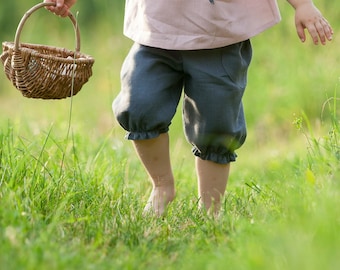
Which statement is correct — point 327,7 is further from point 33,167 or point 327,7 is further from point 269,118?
point 33,167

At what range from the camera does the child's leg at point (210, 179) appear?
3240 millimetres

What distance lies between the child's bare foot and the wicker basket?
546 mm

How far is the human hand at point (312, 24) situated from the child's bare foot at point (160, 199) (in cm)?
84

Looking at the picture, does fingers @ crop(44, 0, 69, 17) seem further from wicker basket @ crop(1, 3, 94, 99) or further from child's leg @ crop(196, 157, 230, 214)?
child's leg @ crop(196, 157, 230, 214)

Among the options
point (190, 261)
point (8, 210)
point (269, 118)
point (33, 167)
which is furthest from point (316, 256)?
point (269, 118)

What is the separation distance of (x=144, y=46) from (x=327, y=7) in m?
3.62

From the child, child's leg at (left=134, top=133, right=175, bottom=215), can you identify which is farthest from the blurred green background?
the child

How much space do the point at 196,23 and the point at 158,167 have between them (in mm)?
657

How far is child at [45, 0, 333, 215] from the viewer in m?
2.95

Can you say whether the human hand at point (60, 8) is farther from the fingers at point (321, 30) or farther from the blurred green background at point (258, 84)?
the blurred green background at point (258, 84)

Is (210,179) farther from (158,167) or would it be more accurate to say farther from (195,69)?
(195,69)

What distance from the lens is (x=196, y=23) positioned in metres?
2.95

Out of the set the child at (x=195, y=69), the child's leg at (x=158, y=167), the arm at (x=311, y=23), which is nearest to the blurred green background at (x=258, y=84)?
the child's leg at (x=158, y=167)

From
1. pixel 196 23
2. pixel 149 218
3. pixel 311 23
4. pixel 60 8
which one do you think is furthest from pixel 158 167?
pixel 311 23
